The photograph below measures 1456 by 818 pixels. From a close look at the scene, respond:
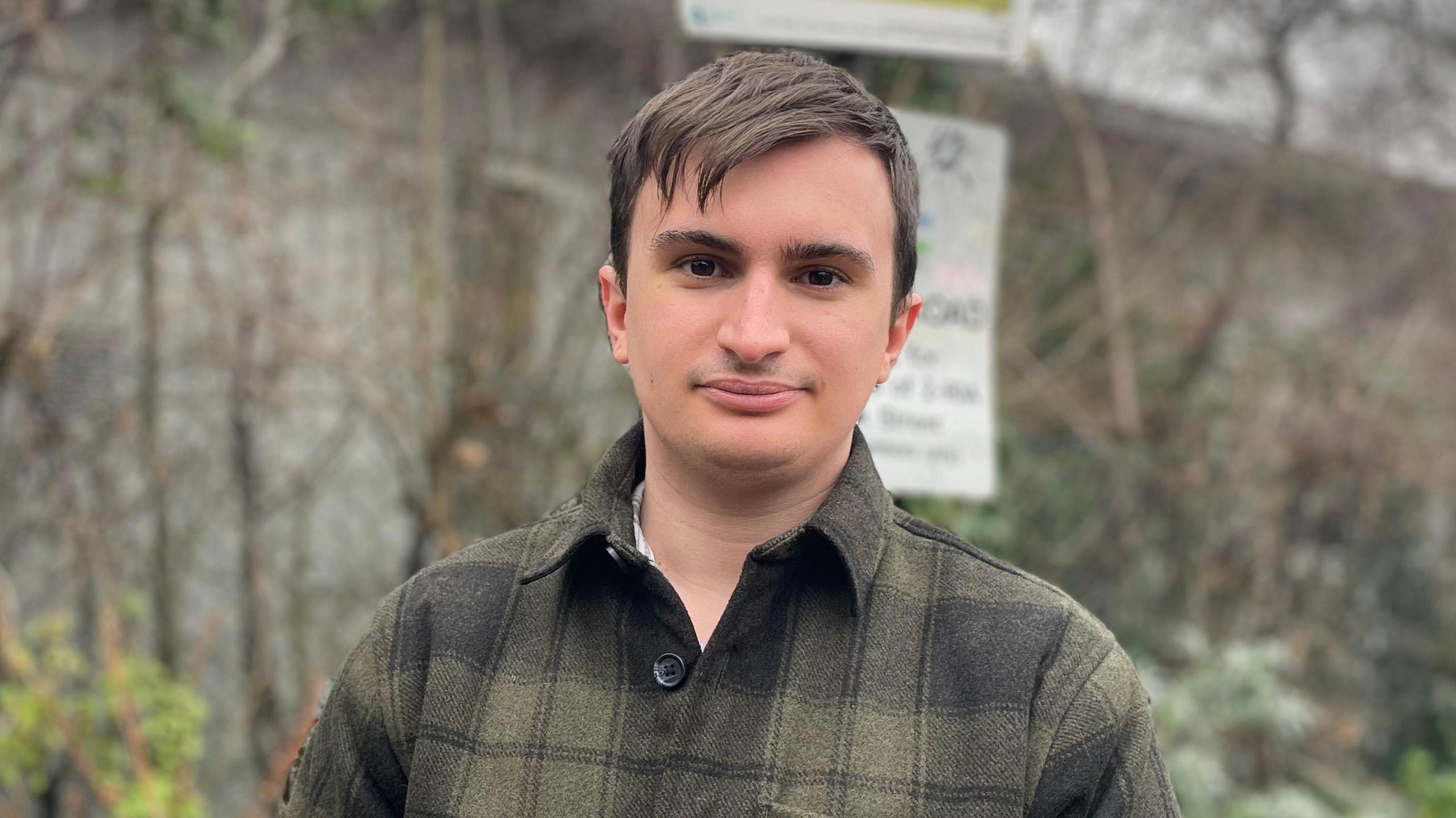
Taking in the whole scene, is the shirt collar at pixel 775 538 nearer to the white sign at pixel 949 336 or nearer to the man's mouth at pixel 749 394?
the man's mouth at pixel 749 394

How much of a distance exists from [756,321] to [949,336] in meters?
1.63

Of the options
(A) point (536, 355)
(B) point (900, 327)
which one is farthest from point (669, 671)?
(A) point (536, 355)

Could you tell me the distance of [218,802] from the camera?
526 cm

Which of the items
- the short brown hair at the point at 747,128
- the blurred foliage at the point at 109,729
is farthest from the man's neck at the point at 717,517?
the blurred foliage at the point at 109,729

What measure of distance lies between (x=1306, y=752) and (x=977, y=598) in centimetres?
582

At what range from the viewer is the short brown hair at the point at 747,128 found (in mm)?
1441

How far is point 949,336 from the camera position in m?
2.99

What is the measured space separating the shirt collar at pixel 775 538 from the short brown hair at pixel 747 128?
22 cm

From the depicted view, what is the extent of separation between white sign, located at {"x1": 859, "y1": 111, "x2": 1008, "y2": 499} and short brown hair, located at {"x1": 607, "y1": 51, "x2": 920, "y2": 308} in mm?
1298

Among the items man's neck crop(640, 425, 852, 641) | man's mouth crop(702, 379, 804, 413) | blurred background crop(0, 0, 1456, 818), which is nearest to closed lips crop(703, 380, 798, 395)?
man's mouth crop(702, 379, 804, 413)

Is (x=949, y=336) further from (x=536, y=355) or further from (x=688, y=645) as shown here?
(x=536, y=355)

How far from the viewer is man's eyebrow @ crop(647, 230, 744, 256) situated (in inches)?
57.2

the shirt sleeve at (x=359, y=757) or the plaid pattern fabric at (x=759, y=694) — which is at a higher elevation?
the plaid pattern fabric at (x=759, y=694)

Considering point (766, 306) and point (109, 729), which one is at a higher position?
point (766, 306)
